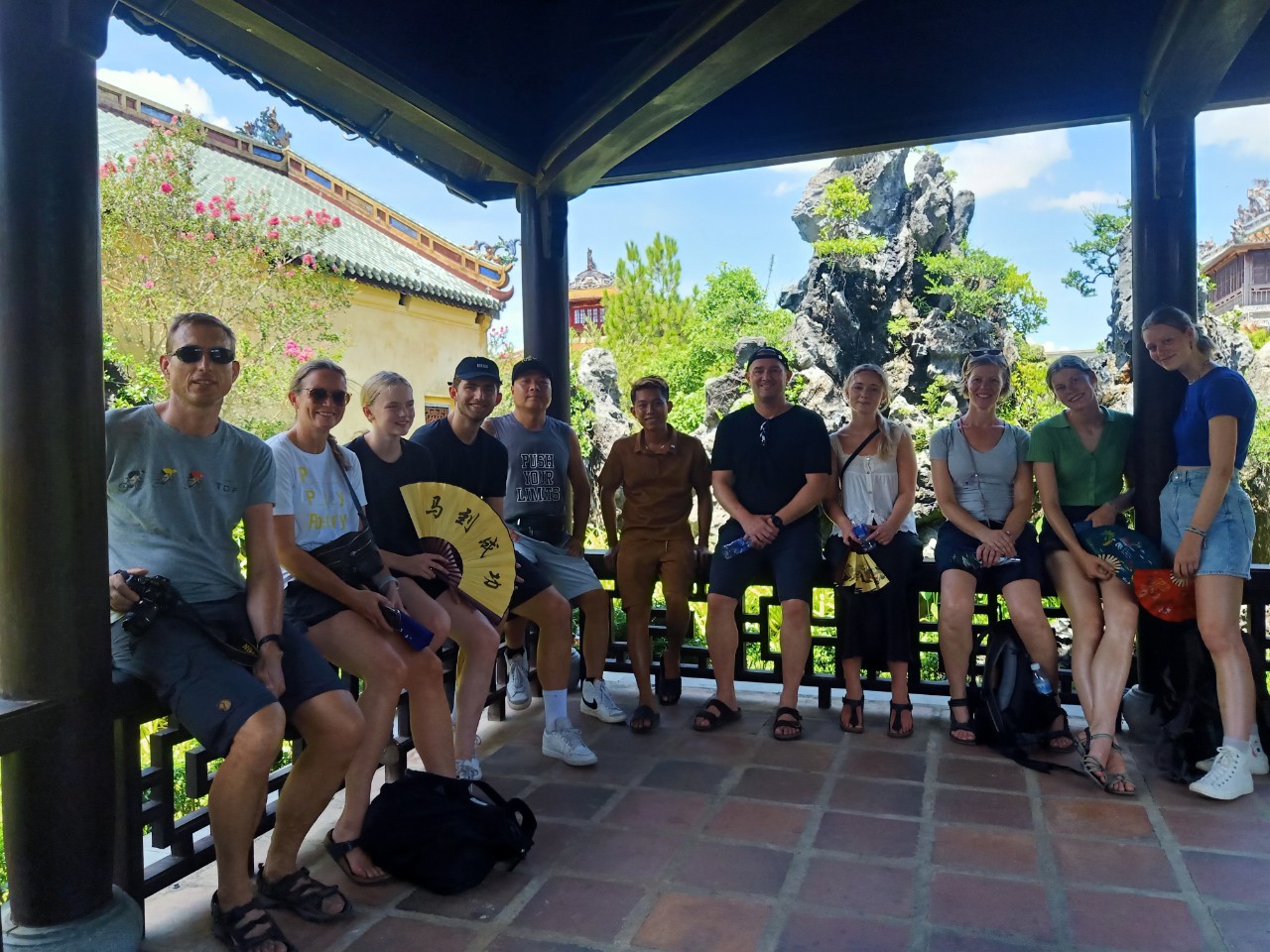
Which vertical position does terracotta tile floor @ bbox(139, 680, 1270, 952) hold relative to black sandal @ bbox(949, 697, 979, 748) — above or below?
below

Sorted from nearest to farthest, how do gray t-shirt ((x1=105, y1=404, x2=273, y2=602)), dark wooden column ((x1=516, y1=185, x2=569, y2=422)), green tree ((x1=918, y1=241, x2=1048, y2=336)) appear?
1. gray t-shirt ((x1=105, y1=404, x2=273, y2=602))
2. dark wooden column ((x1=516, y1=185, x2=569, y2=422))
3. green tree ((x1=918, y1=241, x2=1048, y2=336))

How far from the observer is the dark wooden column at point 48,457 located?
1.93 metres

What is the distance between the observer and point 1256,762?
122 inches

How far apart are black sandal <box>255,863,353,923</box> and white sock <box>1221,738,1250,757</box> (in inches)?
110

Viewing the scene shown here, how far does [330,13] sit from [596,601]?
2.37 meters

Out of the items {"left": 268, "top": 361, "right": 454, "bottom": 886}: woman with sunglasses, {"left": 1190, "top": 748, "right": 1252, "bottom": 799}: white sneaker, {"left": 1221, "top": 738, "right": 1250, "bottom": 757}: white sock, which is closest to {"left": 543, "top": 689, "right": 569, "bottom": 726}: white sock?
{"left": 268, "top": 361, "right": 454, "bottom": 886}: woman with sunglasses

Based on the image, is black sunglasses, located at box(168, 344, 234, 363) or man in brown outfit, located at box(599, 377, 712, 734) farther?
man in brown outfit, located at box(599, 377, 712, 734)

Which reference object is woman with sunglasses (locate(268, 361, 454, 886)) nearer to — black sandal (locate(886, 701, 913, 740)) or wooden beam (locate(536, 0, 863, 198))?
wooden beam (locate(536, 0, 863, 198))

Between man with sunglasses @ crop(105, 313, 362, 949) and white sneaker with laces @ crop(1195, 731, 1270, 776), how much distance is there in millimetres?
2782

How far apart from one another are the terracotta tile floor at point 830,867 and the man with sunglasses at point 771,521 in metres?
0.42

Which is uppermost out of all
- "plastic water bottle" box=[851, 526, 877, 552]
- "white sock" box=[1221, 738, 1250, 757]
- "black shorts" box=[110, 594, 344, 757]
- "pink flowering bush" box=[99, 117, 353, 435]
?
"pink flowering bush" box=[99, 117, 353, 435]

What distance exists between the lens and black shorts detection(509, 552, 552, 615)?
11.7ft

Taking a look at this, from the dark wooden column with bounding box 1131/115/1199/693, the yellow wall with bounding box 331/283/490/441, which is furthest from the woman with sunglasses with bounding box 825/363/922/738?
the yellow wall with bounding box 331/283/490/441

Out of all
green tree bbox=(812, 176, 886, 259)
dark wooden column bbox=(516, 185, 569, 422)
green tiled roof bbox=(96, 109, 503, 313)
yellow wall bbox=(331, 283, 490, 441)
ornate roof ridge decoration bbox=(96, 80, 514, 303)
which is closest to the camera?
dark wooden column bbox=(516, 185, 569, 422)
